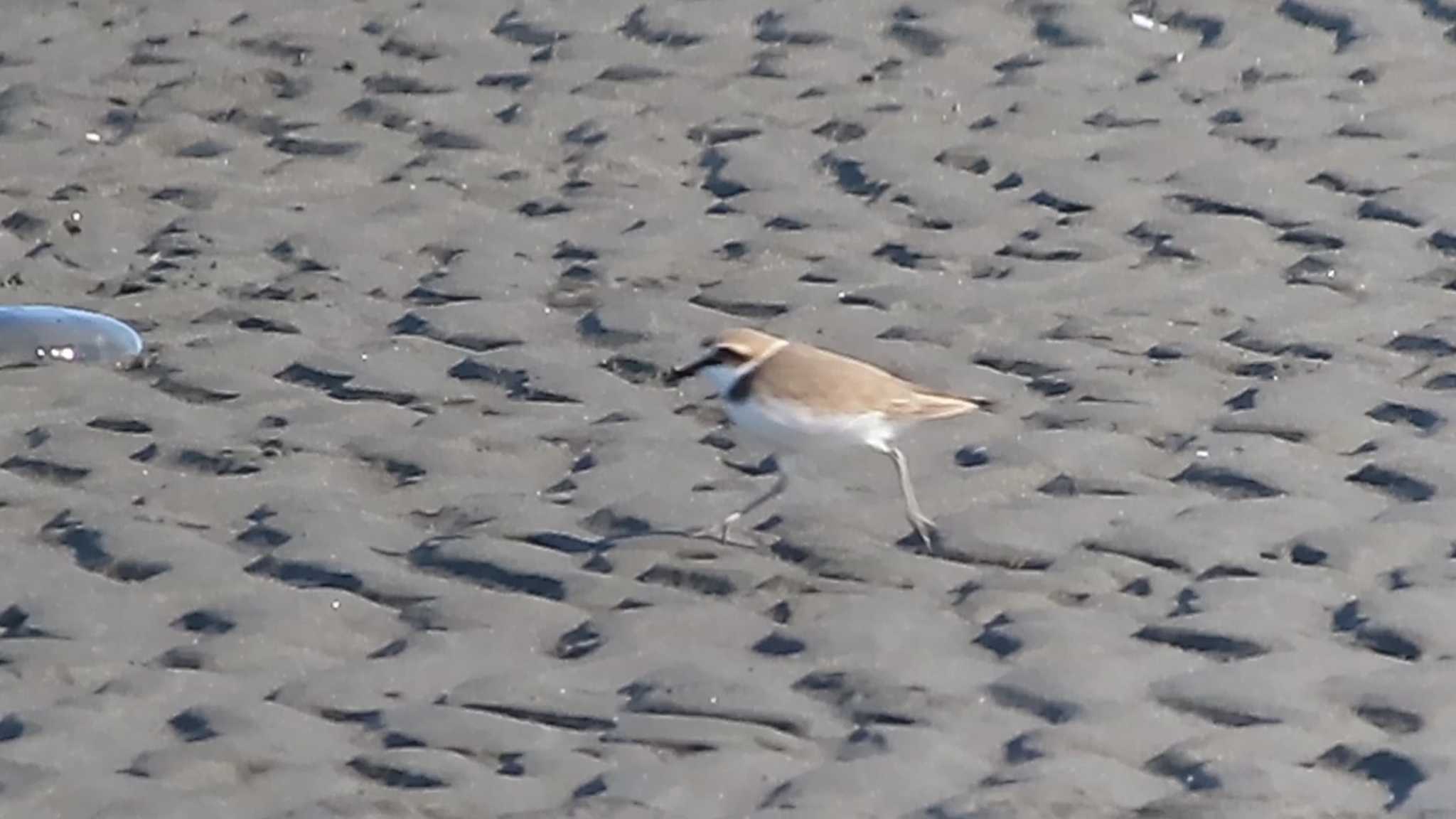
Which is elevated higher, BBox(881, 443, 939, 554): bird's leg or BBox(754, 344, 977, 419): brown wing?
BBox(754, 344, 977, 419): brown wing

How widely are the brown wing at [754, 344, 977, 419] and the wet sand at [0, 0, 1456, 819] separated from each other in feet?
1.21

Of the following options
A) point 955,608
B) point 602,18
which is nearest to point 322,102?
point 602,18

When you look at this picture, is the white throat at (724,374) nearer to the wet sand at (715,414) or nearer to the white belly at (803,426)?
the white belly at (803,426)

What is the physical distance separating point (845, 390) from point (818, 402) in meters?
0.09

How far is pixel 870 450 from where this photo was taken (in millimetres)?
8477

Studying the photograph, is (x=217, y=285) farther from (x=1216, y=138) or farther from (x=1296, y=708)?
(x=1296, y=708)

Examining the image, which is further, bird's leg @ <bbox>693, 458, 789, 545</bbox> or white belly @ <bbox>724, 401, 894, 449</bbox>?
bird's leg @ <bbox>693, 458, 789, 545</bbox>

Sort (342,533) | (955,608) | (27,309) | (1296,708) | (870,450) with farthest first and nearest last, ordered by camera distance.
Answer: (27,309) < (870,450) < (342,533) < (955,608) < (1296,708)

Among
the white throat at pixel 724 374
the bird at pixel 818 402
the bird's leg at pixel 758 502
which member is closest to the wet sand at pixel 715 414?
the bird's leg at pixel 758 502

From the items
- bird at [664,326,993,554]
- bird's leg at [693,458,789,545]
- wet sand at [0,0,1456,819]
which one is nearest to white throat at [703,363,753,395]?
bird at [664,326,993,554]

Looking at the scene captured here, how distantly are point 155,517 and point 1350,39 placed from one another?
5478mm

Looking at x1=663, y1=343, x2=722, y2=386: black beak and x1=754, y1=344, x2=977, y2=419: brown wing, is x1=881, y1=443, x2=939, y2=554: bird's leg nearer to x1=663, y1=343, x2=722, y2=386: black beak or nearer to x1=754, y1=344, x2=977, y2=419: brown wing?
x1=754, y1=344, x2=977, y2=419: brown wing

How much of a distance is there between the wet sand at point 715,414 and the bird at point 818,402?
0.30m

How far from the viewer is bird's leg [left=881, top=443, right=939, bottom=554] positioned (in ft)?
25.6
